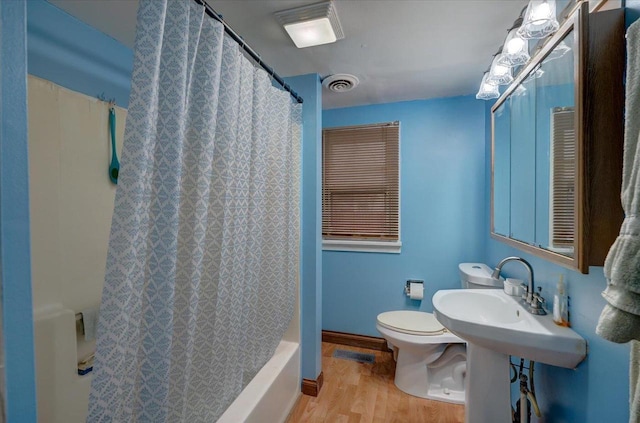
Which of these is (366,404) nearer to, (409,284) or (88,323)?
(409,284)

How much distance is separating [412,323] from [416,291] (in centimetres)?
36

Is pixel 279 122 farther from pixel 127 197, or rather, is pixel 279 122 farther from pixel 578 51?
pixel 578 51

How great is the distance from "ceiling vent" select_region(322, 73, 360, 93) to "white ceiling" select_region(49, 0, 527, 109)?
0.04m

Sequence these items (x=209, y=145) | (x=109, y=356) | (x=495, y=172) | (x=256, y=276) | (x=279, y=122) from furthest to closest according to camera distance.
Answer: (x=495, y=172) → (x=279, y=122) → (x=256, y=276) → (x=209, y=145) → (x=109, y=356)

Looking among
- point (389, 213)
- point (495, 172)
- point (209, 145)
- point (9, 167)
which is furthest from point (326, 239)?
point (9, 167)

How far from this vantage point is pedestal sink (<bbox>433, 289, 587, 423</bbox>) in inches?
38.8

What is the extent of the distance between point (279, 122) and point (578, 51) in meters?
1.25

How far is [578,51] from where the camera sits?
31.0 inches

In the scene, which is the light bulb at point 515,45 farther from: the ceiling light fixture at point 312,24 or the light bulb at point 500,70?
the ceiling light fixture at point 312,24

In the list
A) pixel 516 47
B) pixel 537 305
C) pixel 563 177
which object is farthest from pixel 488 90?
pixel 537 305

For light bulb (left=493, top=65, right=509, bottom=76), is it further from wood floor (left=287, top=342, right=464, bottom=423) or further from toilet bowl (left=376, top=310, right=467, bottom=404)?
wood floor (left=287, top=342, right=464, bottom=423)

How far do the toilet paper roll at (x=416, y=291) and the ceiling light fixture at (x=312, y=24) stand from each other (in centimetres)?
190

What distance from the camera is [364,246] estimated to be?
8.04 feet

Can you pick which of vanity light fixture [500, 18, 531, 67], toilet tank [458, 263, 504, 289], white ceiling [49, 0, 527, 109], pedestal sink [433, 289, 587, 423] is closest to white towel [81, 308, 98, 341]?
white ceiling [49, 0, 527, 109]
